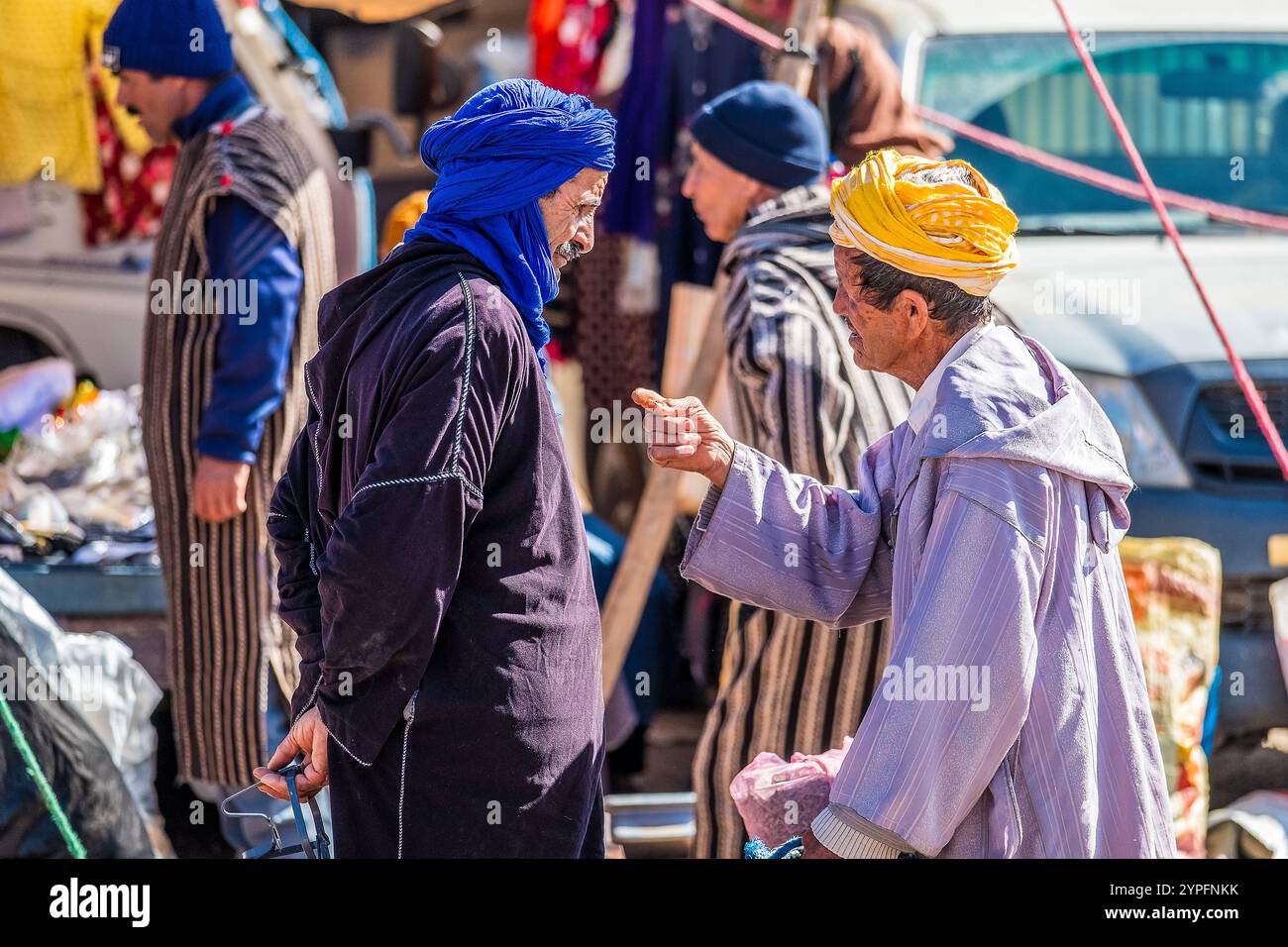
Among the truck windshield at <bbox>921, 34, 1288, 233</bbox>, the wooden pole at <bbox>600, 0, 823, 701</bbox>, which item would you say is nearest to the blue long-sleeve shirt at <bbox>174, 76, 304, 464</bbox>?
the wooden pole at <bbox>600, 0, 823, 701</bbox>

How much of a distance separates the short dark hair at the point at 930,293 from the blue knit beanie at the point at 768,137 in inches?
59.0

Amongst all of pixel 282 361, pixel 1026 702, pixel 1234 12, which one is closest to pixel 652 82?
pixel 1234 12

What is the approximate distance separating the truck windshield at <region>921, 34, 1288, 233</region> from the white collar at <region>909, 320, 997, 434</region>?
2.90m

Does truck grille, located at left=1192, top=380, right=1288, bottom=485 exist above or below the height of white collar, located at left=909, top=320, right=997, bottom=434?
below

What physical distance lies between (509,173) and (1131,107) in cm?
344

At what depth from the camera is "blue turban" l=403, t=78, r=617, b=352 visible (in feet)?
7.77

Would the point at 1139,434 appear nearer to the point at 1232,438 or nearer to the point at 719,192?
the point at 1232,438

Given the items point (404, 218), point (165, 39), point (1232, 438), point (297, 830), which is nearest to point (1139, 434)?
point (1232, 438)

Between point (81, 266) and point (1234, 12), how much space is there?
3.98m

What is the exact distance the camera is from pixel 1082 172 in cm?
484

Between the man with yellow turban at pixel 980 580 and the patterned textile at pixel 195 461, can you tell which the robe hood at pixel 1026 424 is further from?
the patterned textile at pixel 195 461

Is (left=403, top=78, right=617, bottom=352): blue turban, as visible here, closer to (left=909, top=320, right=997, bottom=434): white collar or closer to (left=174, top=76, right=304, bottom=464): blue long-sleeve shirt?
(left=909, top=320, right=997, bottom=434): white collar
